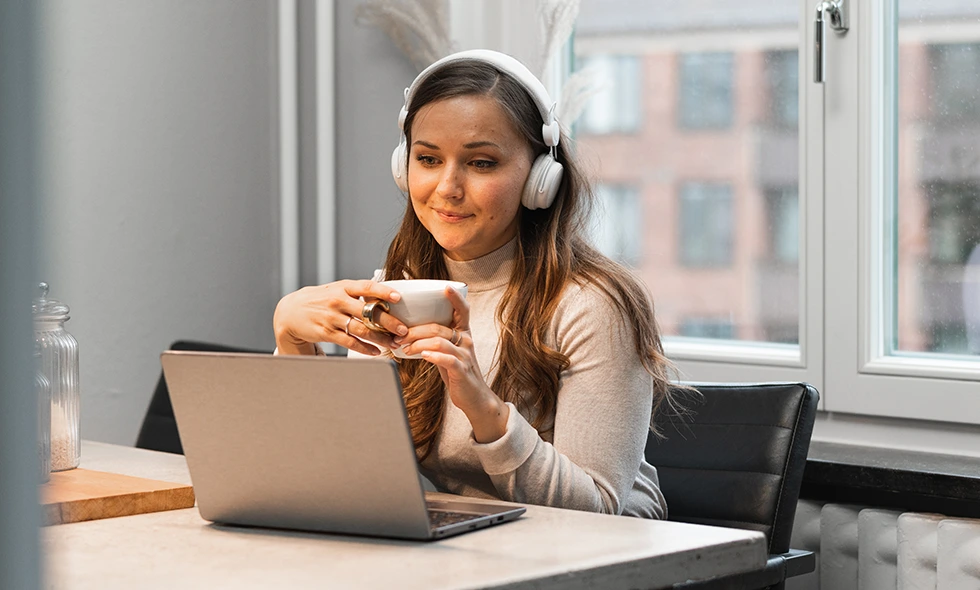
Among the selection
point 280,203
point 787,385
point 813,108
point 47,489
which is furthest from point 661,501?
point 280,203

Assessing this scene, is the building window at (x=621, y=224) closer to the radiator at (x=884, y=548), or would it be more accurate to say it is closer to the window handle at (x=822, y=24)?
the window handle at (x=822, y=24)

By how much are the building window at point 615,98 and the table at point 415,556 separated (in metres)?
1.51

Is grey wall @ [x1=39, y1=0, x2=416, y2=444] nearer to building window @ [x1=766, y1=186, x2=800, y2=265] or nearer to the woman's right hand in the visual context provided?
building window @ [x1=766, y1=186, x2=800, y2=265]

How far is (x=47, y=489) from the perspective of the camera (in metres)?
0.26

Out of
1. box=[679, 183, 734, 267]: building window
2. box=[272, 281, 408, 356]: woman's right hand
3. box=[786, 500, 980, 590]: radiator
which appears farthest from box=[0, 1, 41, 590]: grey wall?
box=[679, 183, 734, 267]: building window

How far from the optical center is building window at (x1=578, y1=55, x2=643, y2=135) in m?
2.49

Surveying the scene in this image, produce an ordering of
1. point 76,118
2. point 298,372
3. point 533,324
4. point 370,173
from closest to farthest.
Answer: point 298,372, point 533,324, point 76,118, point 370,173

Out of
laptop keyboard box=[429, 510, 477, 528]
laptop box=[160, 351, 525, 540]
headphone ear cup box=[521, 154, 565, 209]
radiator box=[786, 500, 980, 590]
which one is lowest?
radiator box=[786, 500, 980, 590]

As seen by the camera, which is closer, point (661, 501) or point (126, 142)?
point (661, 501)

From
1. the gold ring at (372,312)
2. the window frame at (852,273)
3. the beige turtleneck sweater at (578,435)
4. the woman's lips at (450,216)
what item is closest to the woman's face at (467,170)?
the woman's lips at (450,216)

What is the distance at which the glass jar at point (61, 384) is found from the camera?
1.39 meters

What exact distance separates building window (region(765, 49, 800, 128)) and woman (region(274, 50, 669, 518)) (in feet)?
2.55

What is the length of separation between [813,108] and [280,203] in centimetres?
140

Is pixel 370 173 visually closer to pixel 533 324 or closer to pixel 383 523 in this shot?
pixel 533 324
